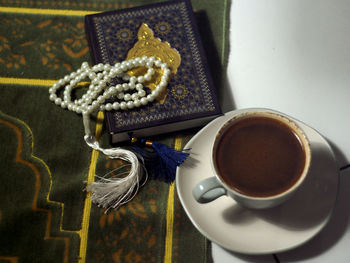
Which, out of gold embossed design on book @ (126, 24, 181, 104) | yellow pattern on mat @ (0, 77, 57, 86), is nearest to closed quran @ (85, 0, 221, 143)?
gold embossed design on book @ (126, 24, 181, 104)

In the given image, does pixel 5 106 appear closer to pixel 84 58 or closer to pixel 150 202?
pixel 84 58

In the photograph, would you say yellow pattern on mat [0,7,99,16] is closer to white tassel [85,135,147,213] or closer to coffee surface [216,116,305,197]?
white tassel [85,135,147,213]

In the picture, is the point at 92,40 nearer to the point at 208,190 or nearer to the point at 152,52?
the point at 152,52

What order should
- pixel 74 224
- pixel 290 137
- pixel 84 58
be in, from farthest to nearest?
pixel 84 58 < pixel 74 224 < pixel 290 137

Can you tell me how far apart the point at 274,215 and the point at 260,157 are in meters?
0.10

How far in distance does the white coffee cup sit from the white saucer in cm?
4

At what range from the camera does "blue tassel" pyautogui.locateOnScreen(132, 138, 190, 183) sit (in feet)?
2.33

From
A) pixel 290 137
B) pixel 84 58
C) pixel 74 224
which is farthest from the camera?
pixel 84 58

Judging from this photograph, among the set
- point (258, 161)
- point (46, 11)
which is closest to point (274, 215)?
point (258, 161)

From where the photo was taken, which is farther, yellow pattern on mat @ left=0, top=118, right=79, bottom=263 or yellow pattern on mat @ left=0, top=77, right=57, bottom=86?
yellow pattern on mat @ left=0, top=77, right=57, bottom=86

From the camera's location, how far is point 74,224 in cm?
72

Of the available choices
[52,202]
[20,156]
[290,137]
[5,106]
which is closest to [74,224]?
[52,202]

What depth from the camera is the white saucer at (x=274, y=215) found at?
2.02ft

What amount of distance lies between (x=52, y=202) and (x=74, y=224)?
0.18ft
